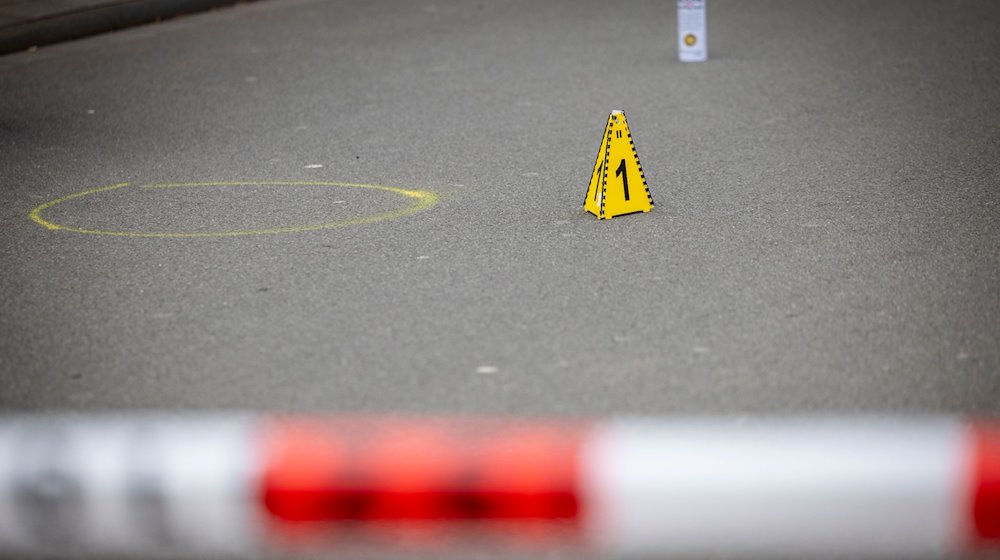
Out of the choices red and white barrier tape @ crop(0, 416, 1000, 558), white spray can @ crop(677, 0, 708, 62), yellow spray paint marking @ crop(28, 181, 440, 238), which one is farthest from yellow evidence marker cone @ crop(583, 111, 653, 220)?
white spray can @ crop(677, 0, 708, 62)

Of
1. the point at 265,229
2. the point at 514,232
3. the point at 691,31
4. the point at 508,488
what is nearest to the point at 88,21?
the point at 691,31

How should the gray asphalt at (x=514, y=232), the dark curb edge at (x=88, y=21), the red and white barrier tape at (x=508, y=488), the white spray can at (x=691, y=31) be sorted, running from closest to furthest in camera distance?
the red and white barrier tape at (x=508, y=488), the gray asphalt at (x=514, y=232), the white spray can at (x=691, y=31), the dark curb edge at (x=88, y=21)

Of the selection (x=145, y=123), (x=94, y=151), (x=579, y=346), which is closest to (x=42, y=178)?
(x=94, y=151)

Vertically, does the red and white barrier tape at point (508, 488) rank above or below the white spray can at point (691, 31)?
above

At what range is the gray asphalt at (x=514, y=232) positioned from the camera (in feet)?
17.8

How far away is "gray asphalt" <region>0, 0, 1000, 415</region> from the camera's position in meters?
5.44

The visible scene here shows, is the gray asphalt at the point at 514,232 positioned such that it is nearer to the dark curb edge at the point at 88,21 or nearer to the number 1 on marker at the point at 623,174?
the number 1 on marker at the point at 623,174

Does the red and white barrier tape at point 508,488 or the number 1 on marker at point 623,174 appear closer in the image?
the red and white barrier tape at point 508,488

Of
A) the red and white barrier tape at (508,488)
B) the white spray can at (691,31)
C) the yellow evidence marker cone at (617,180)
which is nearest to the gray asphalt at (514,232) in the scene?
the yellow evidence marker cone at (617,180)

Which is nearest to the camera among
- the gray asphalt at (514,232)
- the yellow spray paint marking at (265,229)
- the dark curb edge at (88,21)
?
the gray asphalt at (514,232)

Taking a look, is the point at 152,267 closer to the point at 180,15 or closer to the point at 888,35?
the point at 888,35

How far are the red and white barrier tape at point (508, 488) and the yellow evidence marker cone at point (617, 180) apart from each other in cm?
515

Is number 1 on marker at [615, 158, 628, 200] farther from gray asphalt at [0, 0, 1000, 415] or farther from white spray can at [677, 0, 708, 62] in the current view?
white spray can at [677, 0, 708, 62]

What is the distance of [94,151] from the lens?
10188 mm
